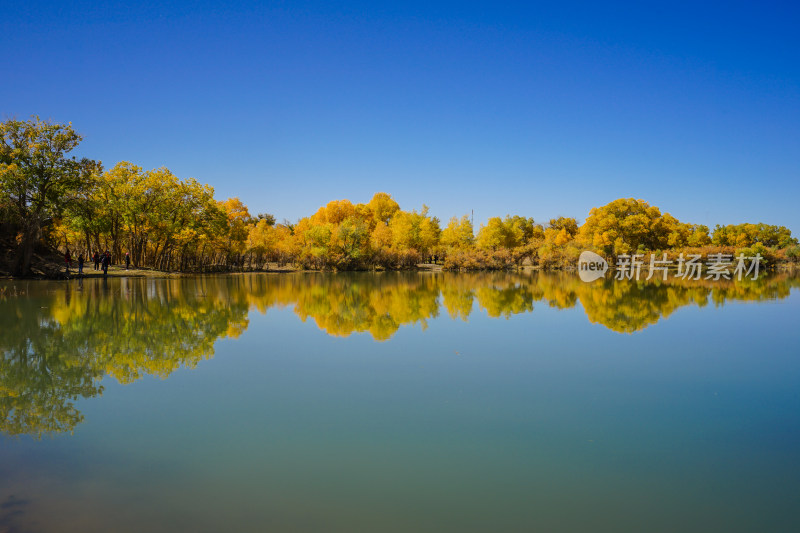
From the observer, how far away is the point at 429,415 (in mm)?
5961

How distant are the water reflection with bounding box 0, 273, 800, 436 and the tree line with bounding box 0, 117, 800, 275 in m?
6.73

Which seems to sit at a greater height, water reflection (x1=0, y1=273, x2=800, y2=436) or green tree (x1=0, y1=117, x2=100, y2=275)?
green tree (x1=0, y1=117, x2=100, y2=275)

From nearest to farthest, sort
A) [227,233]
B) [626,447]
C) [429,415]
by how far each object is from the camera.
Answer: [626,447] < [429,415] < [227,233]

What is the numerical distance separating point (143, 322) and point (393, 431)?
9.74 meters

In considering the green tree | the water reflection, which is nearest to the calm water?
the water reflection

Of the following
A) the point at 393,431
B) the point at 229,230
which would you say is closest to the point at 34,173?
the point at 229,230

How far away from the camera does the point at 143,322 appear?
12.7 m

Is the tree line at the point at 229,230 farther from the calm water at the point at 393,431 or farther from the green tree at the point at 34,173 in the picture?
the calm water at the point at 393,431

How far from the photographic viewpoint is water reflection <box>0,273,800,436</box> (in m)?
6.84

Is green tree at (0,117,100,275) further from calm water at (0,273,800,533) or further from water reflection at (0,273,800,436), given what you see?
calm water at (0,273,800,533)

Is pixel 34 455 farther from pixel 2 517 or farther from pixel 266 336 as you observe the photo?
pixel 266 336

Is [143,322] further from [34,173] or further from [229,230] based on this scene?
[229,230]

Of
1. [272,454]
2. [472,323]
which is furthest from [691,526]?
[472,323]

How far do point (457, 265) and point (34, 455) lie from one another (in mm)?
55793
